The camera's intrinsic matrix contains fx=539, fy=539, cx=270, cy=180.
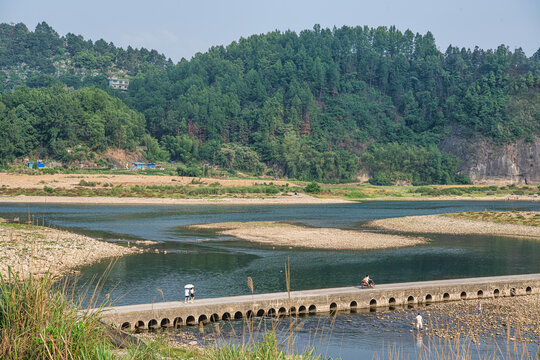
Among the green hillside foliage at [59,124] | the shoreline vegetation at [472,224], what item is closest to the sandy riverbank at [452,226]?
the shoreline vegetation at [472,224]

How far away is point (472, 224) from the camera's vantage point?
69.9 meters

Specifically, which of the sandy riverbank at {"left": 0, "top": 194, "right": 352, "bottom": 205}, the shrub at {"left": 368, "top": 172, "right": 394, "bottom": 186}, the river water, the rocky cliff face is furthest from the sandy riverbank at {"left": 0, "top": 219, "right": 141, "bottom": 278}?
the rocky cliff face

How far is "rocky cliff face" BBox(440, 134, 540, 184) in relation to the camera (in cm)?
18012

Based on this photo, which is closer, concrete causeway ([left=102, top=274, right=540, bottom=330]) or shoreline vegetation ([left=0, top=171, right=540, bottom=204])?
concrete causeway ([left=102, top=274, right=540, bottom=330])

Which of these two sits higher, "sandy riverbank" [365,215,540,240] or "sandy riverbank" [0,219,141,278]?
"sandy riverbank" [0,219,141,278]

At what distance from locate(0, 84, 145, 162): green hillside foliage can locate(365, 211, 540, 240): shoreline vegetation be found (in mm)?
101114

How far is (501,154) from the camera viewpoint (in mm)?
184625

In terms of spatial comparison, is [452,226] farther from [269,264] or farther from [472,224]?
[269,264]

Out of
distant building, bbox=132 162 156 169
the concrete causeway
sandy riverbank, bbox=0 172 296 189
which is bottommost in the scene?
the concrete causeway

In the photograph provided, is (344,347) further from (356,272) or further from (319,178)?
(319,178)

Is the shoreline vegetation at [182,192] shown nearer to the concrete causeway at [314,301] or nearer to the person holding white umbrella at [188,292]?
the person holding white umbrella at [188,292]

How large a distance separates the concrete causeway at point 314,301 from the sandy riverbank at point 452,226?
1196 inches

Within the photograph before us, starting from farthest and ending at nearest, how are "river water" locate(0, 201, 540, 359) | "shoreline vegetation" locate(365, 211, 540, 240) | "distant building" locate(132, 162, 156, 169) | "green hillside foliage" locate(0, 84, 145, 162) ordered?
"distant building" locate(132, 162, 156, 169)
"green hillside foliage" locate(0, 84, 145, 162)
"shoreline vegetation" locate(365, 211, 540, 240)
"river water" locate(0, 201, 540, 359)

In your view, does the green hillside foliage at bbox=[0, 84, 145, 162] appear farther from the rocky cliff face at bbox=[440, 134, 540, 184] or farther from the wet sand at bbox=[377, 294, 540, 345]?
the wet sand at bbox=[377, 294, 540, 345]
